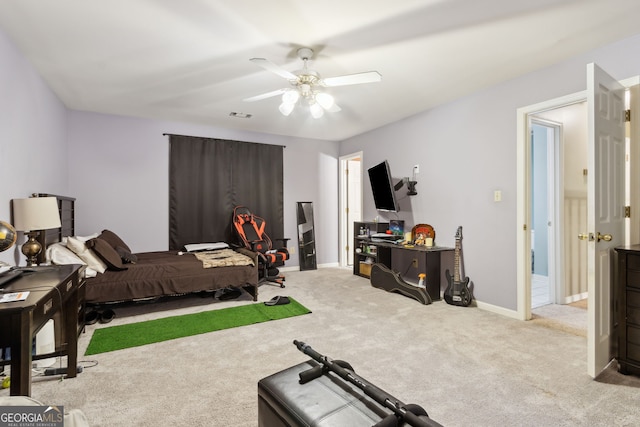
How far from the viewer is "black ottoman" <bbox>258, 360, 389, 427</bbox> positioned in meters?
1.06

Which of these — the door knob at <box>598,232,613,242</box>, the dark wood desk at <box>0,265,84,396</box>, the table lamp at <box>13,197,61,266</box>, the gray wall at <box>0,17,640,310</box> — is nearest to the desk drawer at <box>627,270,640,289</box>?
the door knob at <box>598,232,613,242</box>

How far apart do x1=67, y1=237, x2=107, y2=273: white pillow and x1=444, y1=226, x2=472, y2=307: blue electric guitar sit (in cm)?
377

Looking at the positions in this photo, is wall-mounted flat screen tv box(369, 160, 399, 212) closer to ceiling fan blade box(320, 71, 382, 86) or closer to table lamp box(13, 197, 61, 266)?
ceiling fan blade box(320, 71, 382, 86)

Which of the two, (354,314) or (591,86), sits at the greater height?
(591,86)

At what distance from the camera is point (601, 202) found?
80.8 inches

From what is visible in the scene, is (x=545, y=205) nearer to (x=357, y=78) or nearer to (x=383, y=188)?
(x=383, y=188)

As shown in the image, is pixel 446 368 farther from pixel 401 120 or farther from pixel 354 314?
pixel 401 120

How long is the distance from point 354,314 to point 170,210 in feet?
10.6

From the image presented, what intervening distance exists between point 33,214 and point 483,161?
418cm

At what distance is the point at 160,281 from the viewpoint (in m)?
3.31

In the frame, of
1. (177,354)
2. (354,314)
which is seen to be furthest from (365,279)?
(177,354)

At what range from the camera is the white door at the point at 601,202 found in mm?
2002

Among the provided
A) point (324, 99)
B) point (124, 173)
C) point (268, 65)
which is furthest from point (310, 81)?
point (124, 173)

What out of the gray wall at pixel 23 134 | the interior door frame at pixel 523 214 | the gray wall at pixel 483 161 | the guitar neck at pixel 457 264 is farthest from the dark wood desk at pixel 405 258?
the gray wall at pixel 23 134
